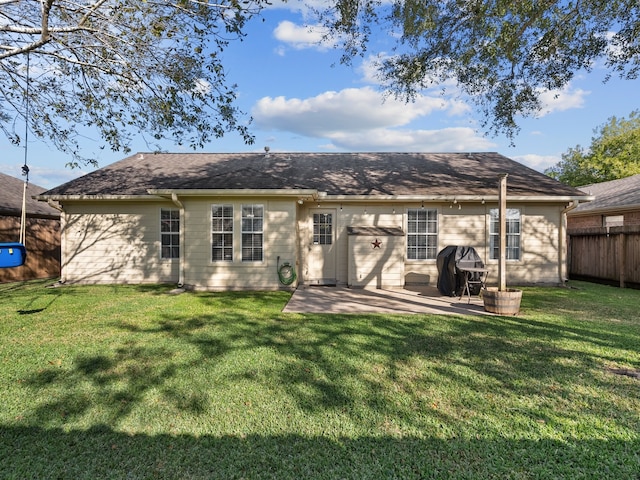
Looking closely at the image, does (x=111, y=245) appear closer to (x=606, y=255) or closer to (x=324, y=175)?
(x=324, y=175)

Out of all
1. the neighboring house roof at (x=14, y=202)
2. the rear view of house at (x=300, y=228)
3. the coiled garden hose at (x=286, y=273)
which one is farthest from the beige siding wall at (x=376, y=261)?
the neighboring house roof at (x=14, y=202)

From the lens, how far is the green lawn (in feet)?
8.09

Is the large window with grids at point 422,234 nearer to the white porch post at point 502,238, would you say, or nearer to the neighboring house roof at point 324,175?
the neighboring house roof at point 324,175

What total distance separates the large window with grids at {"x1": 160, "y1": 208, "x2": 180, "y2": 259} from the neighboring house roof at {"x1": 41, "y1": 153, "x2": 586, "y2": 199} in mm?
851

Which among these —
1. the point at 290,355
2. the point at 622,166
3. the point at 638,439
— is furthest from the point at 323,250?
the point at 622,166

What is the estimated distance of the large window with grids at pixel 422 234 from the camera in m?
10.8

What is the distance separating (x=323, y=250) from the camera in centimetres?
1088

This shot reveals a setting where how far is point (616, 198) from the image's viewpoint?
44.9 feet

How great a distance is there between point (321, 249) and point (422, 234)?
10.1ft

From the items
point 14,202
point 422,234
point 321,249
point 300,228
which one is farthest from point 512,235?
point 14,202

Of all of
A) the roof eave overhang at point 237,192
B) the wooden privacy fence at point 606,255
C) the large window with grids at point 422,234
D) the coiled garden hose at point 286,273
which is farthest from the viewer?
the large window with grids at point 422,234

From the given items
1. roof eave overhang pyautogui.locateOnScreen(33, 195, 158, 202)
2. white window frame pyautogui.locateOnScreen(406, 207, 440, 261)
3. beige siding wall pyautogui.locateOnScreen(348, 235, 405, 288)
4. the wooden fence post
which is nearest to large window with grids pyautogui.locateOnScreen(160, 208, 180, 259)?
roof eave overhang pyautogui.locateOnScreen(33, 195, 158, 202)

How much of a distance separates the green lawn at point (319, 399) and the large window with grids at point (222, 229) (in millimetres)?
3883

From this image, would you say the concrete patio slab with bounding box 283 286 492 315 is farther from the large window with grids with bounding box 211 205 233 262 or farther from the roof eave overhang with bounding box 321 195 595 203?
the roof eave overhang with bounding box 321 195 595 203
